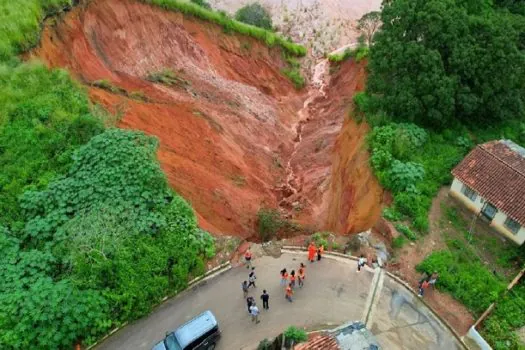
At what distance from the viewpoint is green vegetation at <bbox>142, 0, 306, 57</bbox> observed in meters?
35.5

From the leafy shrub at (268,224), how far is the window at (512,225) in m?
10.3

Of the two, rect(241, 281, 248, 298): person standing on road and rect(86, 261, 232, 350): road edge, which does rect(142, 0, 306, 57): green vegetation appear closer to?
rect(86, 261, 232, 350): road edge

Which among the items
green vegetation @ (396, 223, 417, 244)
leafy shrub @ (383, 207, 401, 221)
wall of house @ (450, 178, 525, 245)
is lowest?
green vegetation @ (396, 223, 417, 244)

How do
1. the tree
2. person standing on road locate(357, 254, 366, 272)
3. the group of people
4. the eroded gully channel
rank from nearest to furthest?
A: the group of people < person standing on road locate(357, 254, 366, 272) < the eroded gully channel < the tree

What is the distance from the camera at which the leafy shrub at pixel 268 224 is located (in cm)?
2275

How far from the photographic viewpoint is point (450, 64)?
2377 centimetres

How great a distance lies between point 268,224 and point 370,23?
28234 millimetres

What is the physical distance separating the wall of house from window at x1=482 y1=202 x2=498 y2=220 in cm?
15

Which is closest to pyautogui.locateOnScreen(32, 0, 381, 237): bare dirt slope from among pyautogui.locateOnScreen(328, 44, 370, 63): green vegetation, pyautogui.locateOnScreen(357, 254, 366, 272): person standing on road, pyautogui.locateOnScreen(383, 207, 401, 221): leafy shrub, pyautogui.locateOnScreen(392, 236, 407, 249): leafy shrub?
pyautogui.locateOnScreen(328, 44, 370, 63): green vegetation

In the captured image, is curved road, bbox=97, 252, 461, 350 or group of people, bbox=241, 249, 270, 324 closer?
curved road, bbox=97, 252, 461, 350

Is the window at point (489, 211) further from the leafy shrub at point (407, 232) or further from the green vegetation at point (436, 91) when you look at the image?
Answer: the leafy shrub at point (407, 232)

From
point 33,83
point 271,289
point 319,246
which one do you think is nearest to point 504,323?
point 319,246

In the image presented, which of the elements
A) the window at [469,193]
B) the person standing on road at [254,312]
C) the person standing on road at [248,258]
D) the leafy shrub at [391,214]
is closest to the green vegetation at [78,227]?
the person standing on road at [248,258]

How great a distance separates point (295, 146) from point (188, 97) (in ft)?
27.2
